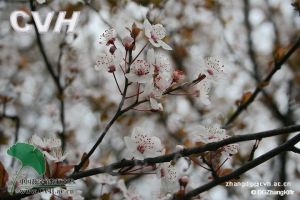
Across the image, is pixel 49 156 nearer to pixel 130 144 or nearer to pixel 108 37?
pixel 130 144

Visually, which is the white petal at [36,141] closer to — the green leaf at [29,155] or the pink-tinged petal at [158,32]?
the green leaf at [29,155]

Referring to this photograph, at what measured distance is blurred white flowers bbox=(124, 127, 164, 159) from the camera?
151cm

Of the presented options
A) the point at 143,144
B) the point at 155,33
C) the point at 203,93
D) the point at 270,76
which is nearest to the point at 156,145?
the point at 143,144

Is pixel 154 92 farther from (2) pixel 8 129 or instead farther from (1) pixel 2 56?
(1) pixel 2 56

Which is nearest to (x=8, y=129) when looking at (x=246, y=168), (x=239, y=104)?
(x=239, y=104)

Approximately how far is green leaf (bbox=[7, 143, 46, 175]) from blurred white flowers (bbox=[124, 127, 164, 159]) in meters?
0.30

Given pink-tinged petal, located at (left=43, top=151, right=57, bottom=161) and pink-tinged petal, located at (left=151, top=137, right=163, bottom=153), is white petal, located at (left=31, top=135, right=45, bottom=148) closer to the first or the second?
pink-tinged petal, located at (left=43, top=151, right=57, bottom=161)

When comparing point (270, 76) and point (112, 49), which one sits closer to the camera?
point (112, 49)

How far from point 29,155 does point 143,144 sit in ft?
1.27

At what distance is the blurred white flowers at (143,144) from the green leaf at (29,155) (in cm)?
30

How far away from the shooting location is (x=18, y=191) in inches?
61.8

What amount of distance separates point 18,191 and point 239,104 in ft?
4.38

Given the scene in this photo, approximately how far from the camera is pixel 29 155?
1530 millimetres

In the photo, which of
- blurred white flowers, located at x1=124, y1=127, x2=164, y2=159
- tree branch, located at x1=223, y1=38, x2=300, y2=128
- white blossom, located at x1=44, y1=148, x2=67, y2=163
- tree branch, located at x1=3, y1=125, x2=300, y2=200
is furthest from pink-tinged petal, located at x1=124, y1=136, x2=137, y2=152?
tree branch, located at x1=223, y1=38, x2=300, y2=128
